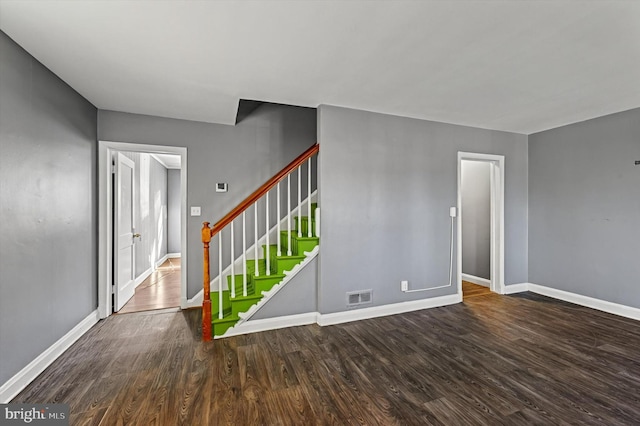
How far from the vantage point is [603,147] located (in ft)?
12.2

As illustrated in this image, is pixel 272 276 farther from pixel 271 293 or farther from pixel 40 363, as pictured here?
pixel 40 363

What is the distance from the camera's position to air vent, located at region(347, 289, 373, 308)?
11.1 ft

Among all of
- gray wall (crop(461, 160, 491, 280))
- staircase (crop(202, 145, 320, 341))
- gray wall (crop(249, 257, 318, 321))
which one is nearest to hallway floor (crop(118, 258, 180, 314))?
staircase (crop(202, 145, 320, 341))

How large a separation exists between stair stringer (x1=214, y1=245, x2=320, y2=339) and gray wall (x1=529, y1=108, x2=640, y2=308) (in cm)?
356

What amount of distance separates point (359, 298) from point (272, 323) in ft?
3.40

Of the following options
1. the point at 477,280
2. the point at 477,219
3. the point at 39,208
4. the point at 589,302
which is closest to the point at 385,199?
the point at 477,219

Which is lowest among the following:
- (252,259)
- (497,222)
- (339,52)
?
(252,259)

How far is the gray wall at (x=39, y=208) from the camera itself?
1963 mm

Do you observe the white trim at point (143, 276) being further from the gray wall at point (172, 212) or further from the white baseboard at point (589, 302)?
the white baseboard at point (589, 302)

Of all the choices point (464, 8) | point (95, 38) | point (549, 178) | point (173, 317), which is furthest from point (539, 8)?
point (173, 317)

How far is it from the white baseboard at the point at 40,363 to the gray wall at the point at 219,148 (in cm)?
113

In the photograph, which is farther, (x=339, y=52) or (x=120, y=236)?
(x=120, y=236)

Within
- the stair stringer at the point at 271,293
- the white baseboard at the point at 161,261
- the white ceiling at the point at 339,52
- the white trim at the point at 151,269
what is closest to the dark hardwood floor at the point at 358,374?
the stair stringer at the point at 271,293

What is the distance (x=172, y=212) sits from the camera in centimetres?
808
